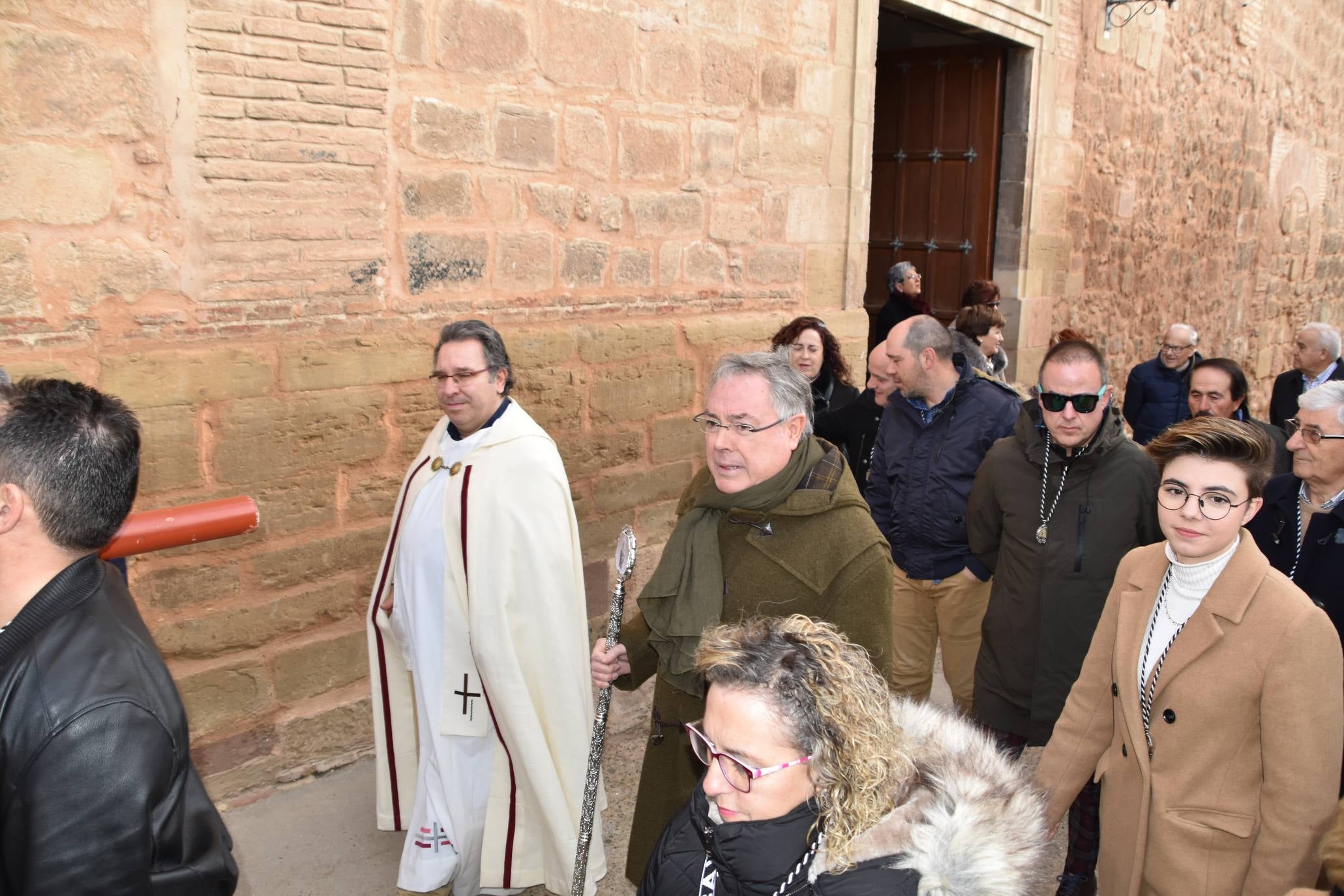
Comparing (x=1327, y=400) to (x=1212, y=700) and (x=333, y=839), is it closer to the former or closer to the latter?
(x=1212, y=700)

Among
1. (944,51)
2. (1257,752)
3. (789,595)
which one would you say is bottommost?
(1257,752)

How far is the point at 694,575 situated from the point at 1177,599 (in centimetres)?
113

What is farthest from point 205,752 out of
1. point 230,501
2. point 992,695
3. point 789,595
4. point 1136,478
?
point 1136,478

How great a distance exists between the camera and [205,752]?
13.0 ft

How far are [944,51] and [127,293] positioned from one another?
22.6 feet

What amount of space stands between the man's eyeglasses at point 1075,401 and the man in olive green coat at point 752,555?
1024 mm

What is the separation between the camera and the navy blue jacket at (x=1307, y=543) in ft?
9.87

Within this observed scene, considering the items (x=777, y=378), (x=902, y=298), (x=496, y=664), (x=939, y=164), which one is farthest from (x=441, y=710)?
(x=939, y=164)

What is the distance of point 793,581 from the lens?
2680 mm

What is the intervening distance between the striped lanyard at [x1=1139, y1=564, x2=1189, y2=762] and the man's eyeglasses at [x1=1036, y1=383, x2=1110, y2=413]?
34.9 inches

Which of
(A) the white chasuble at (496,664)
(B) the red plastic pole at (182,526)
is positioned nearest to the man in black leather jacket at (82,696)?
(B) the red plastic pole at (182,526)

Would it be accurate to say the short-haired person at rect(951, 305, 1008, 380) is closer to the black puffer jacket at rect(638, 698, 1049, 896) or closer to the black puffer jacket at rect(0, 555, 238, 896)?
the black puffer jacket at rect(638, 698, 1049, 896)

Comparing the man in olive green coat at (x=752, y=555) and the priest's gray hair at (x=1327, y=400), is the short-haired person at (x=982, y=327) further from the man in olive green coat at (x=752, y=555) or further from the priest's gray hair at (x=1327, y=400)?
the man in olive green coat at (x=752, y=555)

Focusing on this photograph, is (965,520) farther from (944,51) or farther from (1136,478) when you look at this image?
(944,51)
